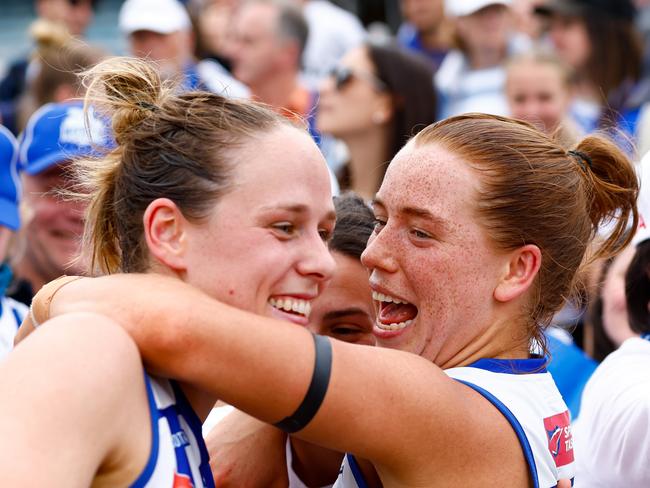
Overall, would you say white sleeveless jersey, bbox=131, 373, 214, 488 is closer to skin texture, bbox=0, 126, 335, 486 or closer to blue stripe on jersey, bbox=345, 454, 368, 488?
skin texture, bbox=0, 126, 335, 486

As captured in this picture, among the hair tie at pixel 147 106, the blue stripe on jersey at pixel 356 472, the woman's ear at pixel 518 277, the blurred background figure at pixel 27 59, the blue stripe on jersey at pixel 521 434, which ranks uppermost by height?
the hair tie at pixel 147 106

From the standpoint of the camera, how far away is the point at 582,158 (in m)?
2.79

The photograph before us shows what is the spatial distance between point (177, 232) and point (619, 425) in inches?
55.8

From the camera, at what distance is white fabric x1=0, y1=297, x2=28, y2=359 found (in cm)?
367

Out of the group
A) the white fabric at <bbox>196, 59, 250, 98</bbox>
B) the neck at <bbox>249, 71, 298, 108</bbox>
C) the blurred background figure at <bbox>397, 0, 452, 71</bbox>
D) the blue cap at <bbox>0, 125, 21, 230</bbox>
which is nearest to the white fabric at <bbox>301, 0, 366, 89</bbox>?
the blurred background figure at <bbox>397, 0, 452, 71</bbox>

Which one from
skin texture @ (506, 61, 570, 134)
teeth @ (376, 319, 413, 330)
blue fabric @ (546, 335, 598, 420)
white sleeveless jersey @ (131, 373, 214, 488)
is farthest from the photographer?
skin texture @ (506, 61, 570, 134)

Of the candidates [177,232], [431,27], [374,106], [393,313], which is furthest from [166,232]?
[431,27]

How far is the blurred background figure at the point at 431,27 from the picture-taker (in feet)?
27.6

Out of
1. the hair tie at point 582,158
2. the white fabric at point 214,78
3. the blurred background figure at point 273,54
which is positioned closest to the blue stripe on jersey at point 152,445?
the hair tie at point 582,158

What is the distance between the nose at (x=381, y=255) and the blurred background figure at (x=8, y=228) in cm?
159

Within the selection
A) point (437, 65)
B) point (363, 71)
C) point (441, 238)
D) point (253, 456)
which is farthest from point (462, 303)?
point (437, 65)

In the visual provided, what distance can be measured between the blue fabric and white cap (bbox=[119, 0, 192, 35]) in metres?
5.05

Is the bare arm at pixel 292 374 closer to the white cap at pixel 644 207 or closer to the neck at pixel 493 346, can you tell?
the neck at pixel 493 346

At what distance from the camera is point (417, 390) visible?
223 centimetres
